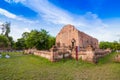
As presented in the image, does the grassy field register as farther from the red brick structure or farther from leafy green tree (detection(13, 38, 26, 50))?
leafy green tree (detection(13, 38, 26, 50))

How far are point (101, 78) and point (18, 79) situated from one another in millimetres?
6384

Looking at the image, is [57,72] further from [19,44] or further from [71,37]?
[19,44]

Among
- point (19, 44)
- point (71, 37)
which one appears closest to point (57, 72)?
point (71, 37)

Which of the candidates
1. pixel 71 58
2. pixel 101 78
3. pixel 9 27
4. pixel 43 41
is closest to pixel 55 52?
pixel 71 58

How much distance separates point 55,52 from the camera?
20.5m

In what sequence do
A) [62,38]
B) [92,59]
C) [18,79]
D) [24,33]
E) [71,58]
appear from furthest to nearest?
1. [24,33]
2. [62,38]
3. [71,58]
4. [92,59]
5. [18,79]

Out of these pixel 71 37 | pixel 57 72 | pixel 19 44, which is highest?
pixel 71 37

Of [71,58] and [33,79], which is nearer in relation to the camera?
[33,79]

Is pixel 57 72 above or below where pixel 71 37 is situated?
below

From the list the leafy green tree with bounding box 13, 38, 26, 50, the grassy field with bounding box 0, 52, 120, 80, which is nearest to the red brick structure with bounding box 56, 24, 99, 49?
the grassy field with bounding box 0, 52, 120, 80

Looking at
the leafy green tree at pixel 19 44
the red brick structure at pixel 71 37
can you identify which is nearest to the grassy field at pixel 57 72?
the red brick structure at pixel 71 37

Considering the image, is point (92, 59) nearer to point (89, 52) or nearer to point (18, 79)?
point (89, 52)

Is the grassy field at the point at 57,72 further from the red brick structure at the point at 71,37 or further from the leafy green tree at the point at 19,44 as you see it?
the leafy green tree at the point at 19,44

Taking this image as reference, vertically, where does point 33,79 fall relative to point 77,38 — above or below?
below
